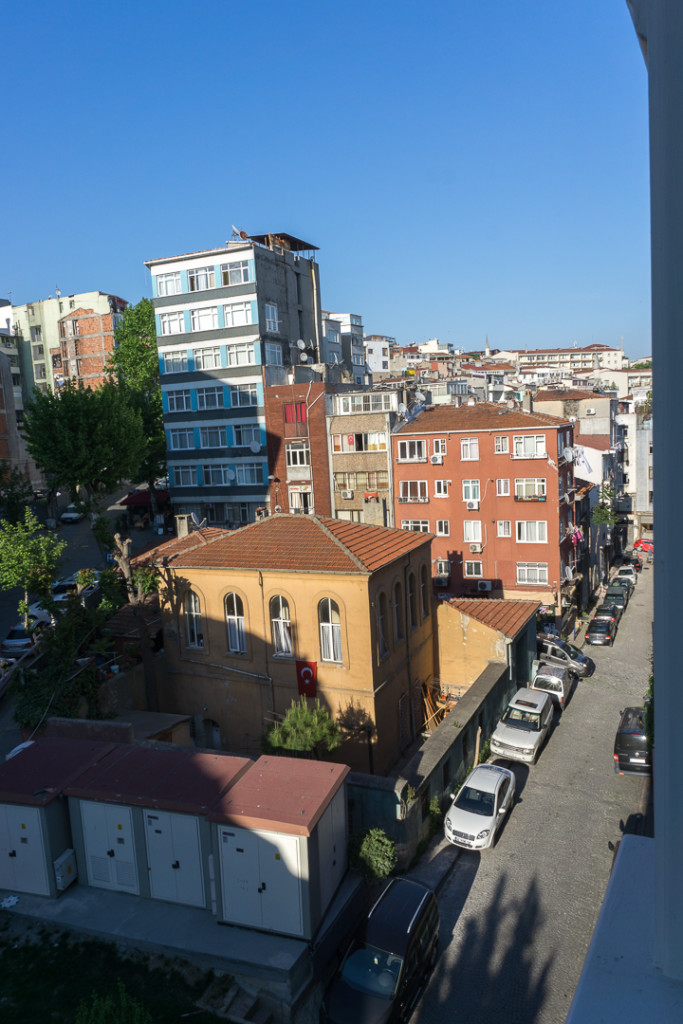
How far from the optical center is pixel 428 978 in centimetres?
1362

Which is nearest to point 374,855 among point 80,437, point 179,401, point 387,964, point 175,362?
point 387,964

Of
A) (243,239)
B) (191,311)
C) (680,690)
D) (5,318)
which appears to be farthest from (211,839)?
(5,318)

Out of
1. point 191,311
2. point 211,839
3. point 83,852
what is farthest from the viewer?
point 191,311

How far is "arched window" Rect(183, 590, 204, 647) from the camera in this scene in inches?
923

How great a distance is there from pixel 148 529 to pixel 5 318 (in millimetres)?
46822

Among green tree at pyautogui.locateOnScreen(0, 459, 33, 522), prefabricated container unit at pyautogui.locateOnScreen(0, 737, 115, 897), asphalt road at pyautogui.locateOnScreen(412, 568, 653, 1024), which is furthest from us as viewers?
green tree at pyautogui.locateOnScreen(0, 459, 33, 522)

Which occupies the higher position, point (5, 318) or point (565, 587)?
point (5, 318)

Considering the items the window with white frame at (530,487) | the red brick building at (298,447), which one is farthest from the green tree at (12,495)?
the window with white frame at (530,487)

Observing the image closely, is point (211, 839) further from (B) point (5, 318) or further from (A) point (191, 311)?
(B) point (5, 318)

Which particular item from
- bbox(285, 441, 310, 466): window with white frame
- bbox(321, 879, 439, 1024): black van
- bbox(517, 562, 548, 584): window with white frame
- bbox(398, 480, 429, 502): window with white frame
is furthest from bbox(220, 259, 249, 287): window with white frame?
bbox(321, 879, 439, 1024): black van

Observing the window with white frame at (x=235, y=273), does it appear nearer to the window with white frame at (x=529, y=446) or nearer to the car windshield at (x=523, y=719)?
the window with white frame at (x=529, y=446)

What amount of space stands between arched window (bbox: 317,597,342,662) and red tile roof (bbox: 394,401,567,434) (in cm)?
2132

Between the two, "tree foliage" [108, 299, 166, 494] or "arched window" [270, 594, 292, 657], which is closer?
"arched window" [270, 594, 292, 657]

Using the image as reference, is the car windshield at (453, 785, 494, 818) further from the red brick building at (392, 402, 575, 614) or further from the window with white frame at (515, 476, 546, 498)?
the window with white frame at (515, 476, 546, 498)
